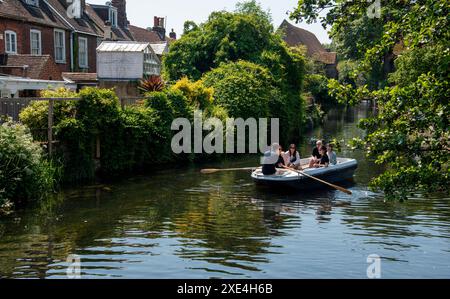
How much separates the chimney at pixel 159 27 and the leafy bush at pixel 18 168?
4712cm

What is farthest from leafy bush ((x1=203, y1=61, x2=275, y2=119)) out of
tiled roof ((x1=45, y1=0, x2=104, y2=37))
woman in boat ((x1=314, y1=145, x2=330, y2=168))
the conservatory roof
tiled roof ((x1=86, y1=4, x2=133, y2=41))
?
tiled roof ((x1=86, y1=4, x2=133, y2=41))

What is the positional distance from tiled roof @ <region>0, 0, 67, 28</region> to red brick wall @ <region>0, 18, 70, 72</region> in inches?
15.3

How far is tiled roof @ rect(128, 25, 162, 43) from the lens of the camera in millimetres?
51688

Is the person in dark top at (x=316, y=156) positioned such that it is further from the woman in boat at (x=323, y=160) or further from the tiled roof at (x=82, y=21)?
the tiled roof at (x=82, y=21)

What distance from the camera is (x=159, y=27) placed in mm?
61594

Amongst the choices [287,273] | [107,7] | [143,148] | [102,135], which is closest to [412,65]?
[143,148]

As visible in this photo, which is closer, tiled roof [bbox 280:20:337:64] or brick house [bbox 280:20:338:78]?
brick house [bbox 280:20:338:78]

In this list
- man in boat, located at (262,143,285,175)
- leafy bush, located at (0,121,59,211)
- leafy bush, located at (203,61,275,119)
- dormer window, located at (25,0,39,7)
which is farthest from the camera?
dormer window, located at (25,0,39,7)

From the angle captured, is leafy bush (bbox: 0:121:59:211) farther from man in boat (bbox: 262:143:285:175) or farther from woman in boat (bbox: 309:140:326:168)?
woman in boat (bbox: 309:140:326:168)

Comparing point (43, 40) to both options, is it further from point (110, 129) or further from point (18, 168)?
point (18, 168)

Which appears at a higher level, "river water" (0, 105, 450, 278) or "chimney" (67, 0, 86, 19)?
"chimney" (67, 0, 86, 19)

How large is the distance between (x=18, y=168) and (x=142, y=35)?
136 feet

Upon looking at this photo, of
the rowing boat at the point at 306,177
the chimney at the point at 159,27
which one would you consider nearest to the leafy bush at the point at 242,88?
the rowing boat at the point at 306,177

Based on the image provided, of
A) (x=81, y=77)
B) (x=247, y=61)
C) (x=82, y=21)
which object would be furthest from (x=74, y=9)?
(x=247, y=61)
